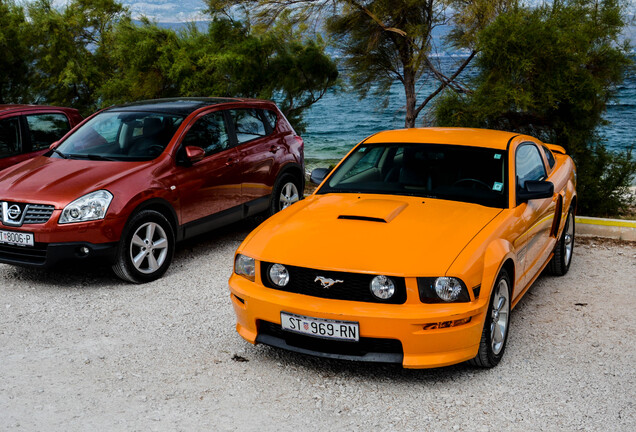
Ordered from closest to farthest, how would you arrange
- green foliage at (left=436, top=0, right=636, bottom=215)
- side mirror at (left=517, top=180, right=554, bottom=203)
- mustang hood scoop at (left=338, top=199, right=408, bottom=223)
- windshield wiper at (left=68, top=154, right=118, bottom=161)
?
1. mustang hood scoop at (left=338, top=199, right=408, bottom=223)
2. side mirror at (left=517, top=180, right=554, bottom=203)
3. windshield wiper at (left=68, top=154, right=118, bottom=161)
4. green foliage at (left=436, top=0, right=636, bottom=215)

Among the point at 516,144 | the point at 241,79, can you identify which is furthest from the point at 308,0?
the point at 516,144

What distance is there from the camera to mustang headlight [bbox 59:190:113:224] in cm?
612

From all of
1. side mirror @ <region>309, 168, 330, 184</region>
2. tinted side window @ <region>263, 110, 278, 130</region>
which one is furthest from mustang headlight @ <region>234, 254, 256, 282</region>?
tinted side window @ <region>263, 110, 278, 130</region>

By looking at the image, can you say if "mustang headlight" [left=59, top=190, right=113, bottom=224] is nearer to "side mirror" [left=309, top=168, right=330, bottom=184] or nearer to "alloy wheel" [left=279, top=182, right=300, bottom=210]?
"side mirror" [left=309, top=168, right=330, bottom=184]

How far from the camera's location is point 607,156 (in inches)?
384

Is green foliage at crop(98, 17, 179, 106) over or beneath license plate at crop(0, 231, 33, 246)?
over

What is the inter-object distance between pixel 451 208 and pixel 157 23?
985 cm

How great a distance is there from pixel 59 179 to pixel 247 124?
241 centimetres

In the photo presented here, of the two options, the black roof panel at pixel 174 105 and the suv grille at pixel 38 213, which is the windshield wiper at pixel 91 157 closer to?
the black roof panel at pixel 174 105

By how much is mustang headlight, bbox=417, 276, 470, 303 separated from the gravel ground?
2.07 feet

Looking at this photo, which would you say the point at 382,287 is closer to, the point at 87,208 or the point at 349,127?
the point at 87,208

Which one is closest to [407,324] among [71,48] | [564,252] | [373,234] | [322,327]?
[322,327]

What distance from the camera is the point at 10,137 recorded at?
8352 millimetres

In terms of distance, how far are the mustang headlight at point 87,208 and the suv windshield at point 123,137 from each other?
78cm
